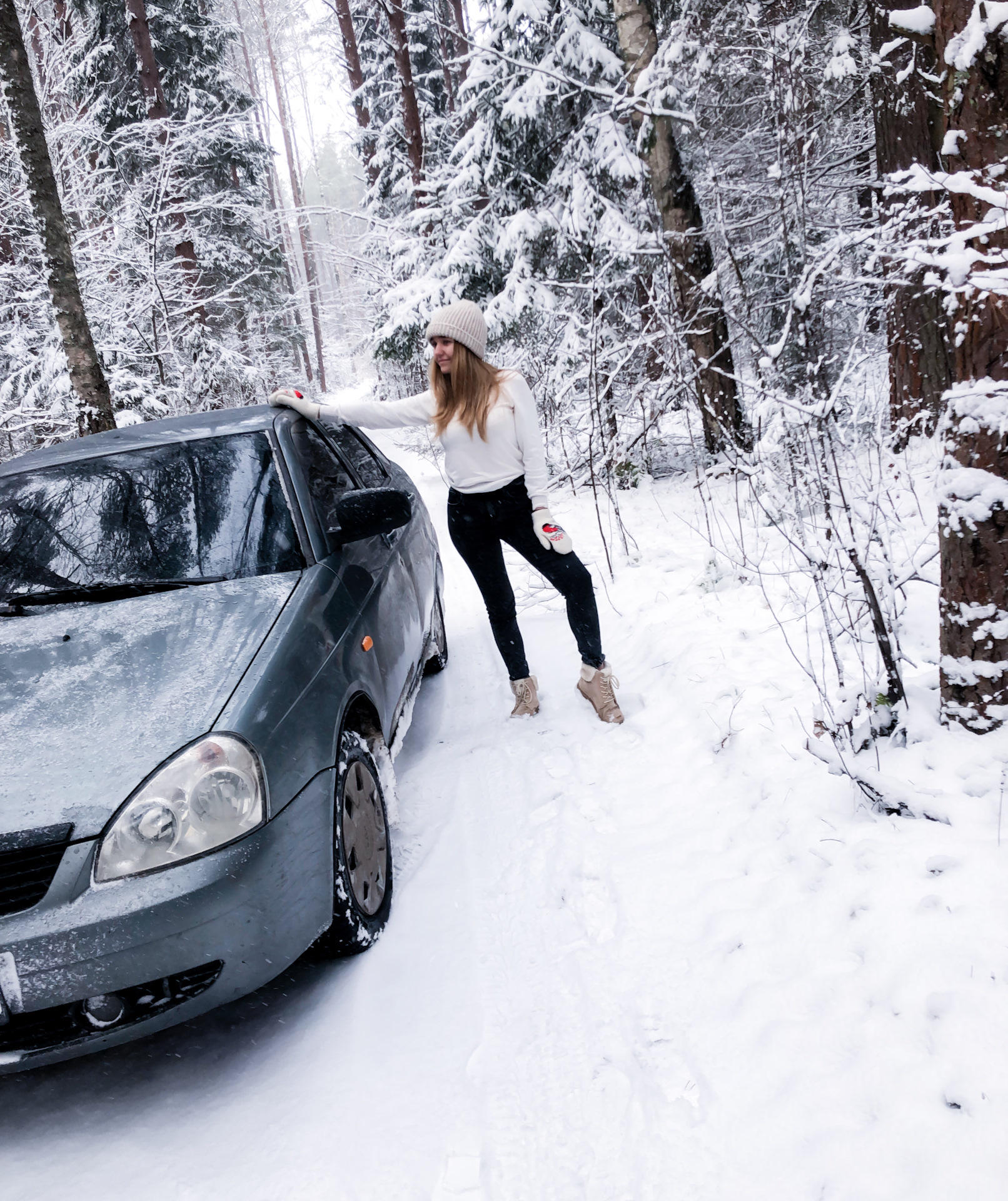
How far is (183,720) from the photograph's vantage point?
2008 millimetres

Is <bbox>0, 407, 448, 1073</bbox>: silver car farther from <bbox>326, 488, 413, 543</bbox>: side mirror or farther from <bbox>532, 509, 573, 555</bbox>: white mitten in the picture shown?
<bbox>532, 509, 573, 555</bbox>: white mitten

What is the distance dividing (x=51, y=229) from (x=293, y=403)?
4539 millimetres

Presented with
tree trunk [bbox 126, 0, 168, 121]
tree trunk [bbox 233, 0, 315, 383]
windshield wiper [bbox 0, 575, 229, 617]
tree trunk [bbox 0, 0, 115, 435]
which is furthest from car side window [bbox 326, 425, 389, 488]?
tree trunk [bbox 233, 0, 315, 383]

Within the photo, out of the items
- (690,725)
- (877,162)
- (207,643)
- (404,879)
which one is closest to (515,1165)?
(404,879)

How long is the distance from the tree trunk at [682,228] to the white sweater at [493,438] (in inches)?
152

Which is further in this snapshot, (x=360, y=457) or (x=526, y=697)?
(x=360, y=457)

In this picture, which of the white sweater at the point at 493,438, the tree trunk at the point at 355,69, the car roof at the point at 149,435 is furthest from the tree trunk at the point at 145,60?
the white sweater at the point at 493,438

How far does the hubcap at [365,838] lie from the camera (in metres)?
2.41

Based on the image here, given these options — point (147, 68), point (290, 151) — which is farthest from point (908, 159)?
point (290, 151)

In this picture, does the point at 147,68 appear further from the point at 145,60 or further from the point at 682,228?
the point at 682,228

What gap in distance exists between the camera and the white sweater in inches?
136

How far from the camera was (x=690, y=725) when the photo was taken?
3502 millimetres

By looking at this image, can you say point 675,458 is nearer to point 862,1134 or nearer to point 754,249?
point 754,249

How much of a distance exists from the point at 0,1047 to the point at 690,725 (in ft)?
9.07
